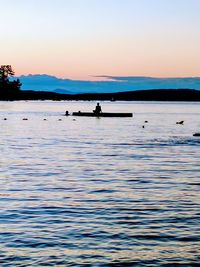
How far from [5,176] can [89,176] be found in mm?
5202

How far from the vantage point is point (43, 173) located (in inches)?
1410

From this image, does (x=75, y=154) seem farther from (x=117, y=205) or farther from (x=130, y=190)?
(x=117, y=205)

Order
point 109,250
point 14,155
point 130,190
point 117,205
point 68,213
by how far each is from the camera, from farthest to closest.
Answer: point 14,155, point 130,190, point 117,205, point 68,213, point 109,250

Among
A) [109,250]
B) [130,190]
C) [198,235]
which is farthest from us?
[130,190]

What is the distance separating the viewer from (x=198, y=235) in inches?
736

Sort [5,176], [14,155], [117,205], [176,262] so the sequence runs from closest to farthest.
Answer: [176,262] → [117,205] → [5,176] → [14,155]

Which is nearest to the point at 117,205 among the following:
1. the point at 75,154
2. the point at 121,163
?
the point at 121,163

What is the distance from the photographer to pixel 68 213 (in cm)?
2241

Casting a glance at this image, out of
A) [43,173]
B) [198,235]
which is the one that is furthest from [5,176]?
[198,235]

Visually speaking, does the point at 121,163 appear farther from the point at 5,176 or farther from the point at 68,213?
the point at 68,213

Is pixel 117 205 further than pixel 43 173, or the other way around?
pixel 43 173

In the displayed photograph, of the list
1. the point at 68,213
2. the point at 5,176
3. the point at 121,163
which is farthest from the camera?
the point at 121,163

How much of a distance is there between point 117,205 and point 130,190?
4.49 m

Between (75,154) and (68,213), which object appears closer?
(68,213)
